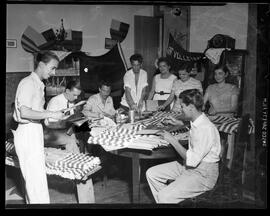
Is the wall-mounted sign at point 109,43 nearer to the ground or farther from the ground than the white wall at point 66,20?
nearer to the ground

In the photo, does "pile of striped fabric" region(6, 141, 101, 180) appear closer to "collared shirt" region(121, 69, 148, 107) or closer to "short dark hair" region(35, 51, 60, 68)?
"collared shirt" region(121, 69, 148, 107)

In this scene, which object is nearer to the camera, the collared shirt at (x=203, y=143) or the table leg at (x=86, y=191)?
the collared shirt at (x=203, y=143)

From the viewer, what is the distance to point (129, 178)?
16.3ft

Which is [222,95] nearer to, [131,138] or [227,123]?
[227,123]

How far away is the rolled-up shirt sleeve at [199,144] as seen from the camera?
485 centimetres

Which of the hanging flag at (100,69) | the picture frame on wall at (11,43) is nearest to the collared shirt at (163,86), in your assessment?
the hanging flag at (100,69)

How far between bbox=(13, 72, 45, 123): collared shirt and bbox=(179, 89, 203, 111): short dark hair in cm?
139

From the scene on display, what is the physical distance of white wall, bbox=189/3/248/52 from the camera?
16.3ft

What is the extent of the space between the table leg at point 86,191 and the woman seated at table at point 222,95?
1416 mm

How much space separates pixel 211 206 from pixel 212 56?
1502 mm

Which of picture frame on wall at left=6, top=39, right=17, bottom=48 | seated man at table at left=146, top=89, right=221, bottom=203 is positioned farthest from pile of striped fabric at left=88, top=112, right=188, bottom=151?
picture frame on wall at left=6, top=39, right=17, bottom=48

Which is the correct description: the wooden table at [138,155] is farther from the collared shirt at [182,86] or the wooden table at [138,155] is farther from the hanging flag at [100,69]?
→ the hanging flag at [100,69]

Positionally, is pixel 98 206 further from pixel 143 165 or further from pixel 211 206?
pixel 211 206

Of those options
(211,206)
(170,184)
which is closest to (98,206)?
(170,184)
